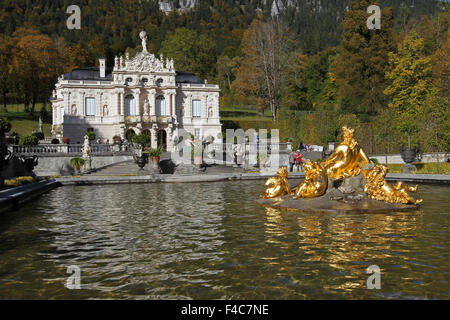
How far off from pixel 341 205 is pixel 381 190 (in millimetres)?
1513

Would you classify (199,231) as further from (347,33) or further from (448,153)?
(347,33)

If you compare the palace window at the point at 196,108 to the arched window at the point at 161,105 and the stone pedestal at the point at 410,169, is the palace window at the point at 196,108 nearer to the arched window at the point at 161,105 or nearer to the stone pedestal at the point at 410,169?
the arched window at the point at 161,105

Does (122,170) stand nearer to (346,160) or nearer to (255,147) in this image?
(255,147)

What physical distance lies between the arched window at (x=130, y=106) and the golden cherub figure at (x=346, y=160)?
155 feet

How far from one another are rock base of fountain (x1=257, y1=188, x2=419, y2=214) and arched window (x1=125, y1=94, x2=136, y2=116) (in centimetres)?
Result: 4715

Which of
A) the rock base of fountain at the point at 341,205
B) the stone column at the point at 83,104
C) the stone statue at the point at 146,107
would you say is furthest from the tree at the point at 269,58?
the rock base of fountain at the point at 341,205

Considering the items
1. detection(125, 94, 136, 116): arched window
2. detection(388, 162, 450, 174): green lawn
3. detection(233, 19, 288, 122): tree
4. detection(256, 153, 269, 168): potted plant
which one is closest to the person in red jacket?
detection(256, 153, 269, 168): potted plant

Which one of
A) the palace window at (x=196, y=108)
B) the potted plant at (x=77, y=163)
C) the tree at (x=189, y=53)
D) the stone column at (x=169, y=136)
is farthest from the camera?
the tree at (x=189, y=53)

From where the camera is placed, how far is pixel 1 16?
103 m

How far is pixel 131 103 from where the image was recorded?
5881 cm

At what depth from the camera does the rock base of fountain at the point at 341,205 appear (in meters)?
13.1

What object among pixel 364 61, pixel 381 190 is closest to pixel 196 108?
pixel 364 61

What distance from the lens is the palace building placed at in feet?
187
